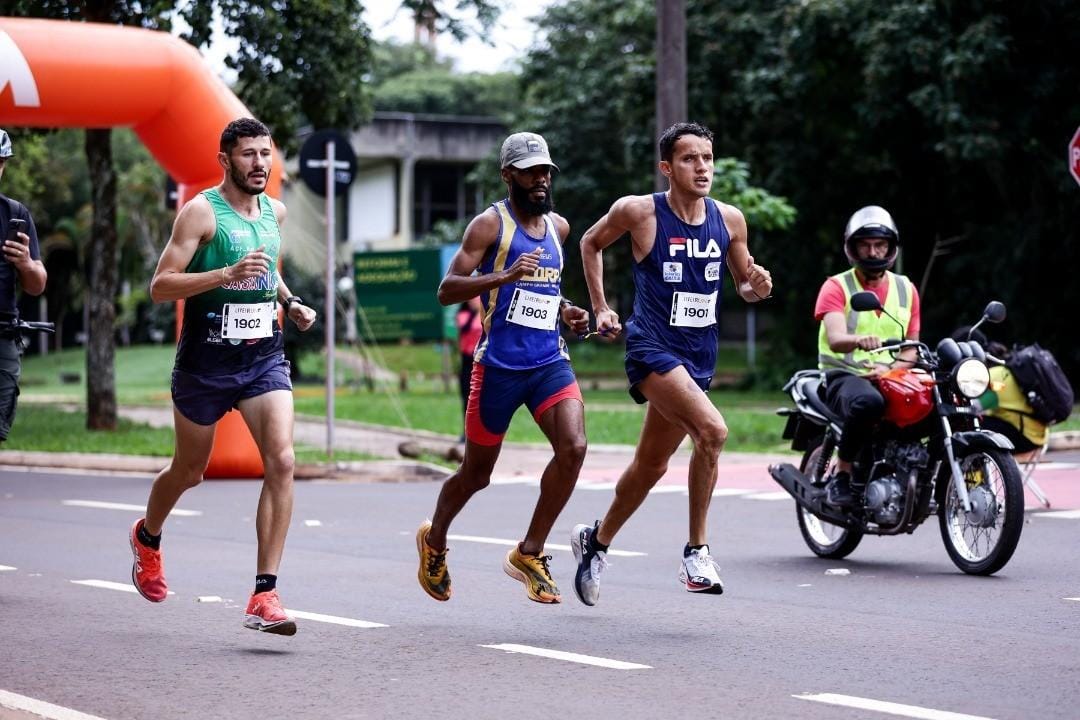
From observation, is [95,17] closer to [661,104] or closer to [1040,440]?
[661,104]

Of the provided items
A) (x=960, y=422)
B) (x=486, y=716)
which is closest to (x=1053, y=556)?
(x=960, y=422)

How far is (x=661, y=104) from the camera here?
18.2 m

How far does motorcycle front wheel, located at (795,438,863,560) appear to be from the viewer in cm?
984

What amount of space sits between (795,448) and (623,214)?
2805 millimetres

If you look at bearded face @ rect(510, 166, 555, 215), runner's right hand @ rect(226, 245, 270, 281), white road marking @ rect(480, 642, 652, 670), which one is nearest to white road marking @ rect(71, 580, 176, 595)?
runner's right hand @ rect(226, 245, 270, 281)

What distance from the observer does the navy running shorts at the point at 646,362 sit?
784cm

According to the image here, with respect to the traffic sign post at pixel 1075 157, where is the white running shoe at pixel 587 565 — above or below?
below

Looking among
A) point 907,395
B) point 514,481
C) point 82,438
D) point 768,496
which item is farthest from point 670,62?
point 907,395

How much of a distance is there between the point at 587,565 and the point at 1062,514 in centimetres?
523

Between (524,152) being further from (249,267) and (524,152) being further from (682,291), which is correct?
(249,267)

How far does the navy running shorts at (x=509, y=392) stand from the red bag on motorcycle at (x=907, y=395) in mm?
2412

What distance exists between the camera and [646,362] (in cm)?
786

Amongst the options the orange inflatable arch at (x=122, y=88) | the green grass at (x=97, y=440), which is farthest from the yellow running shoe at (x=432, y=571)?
the green grass at (x=97, y=440)

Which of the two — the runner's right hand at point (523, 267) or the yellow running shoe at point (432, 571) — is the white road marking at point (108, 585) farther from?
the runner's right hand at point (523, 267)
